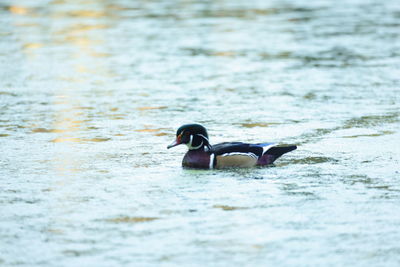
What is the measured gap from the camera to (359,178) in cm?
628

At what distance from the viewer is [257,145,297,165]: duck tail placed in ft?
21.9

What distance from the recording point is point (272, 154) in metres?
6.72

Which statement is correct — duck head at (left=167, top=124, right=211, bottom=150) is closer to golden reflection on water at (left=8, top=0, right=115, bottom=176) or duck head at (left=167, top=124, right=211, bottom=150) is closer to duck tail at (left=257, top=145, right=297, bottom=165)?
duck tail at (left=257, top=145, right=297, bottom=165)

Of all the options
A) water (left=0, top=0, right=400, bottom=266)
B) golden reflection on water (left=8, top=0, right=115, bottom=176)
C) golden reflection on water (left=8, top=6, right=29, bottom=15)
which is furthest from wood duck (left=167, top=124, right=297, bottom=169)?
golden reflection on water (left=8, top=6, right=29, bottom=15)

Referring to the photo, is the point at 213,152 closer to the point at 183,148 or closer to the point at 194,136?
the point at 194,136

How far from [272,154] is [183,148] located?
105cm

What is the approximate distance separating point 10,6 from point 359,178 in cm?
1646

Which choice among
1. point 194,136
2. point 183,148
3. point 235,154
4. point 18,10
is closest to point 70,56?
point 183,148

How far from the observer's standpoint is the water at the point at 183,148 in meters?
4.87

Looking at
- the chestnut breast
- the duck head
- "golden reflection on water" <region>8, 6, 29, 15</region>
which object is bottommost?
the chestnut breast

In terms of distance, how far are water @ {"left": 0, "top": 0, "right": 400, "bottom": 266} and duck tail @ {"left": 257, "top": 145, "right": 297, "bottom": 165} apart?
0.09m

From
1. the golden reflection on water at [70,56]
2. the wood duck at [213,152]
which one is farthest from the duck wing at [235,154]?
the golden reflection on water at [70,56]

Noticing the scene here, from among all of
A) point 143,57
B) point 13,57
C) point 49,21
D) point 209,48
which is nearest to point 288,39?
point 209,48

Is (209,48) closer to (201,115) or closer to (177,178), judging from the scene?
(201,115)
